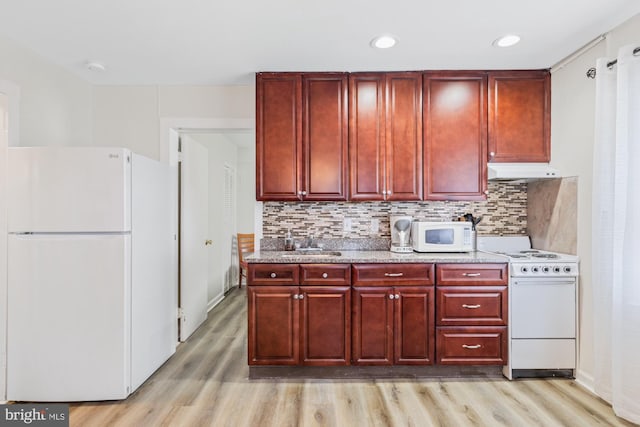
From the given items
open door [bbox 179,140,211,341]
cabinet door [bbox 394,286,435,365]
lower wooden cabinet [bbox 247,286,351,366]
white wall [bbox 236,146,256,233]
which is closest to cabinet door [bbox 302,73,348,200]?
lower wooden cabinet [bbox 247,286,351,366]

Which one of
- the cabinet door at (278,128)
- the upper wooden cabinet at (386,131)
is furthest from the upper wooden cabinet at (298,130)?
the upper wooden cabinet at (386,131)

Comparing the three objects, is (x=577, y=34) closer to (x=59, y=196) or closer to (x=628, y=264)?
(x=628, y=264)

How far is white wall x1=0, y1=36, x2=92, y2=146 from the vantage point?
244cm

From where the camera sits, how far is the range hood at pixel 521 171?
8.97ft

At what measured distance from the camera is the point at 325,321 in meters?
2.62

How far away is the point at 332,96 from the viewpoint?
2.93 metres

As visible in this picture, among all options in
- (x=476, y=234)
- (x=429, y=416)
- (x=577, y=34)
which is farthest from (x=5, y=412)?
(x=577, y=34)

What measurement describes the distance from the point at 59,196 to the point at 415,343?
2708 mm

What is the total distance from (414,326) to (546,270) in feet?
3.50

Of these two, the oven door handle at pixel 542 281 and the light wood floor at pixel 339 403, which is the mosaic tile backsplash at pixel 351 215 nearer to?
the oven door handle at pixel 542 281

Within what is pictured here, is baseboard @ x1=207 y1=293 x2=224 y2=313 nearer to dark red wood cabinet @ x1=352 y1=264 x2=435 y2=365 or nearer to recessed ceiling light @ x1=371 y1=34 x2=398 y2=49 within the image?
dark red wood cabinet @ x1=352 y1=264 x2=435 y2=365

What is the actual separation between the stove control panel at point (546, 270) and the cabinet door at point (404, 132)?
933mm

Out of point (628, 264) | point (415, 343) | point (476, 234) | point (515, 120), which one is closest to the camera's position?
point (628, 264)

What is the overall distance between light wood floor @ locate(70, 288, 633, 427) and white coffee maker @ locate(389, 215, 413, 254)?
1.03 metres
